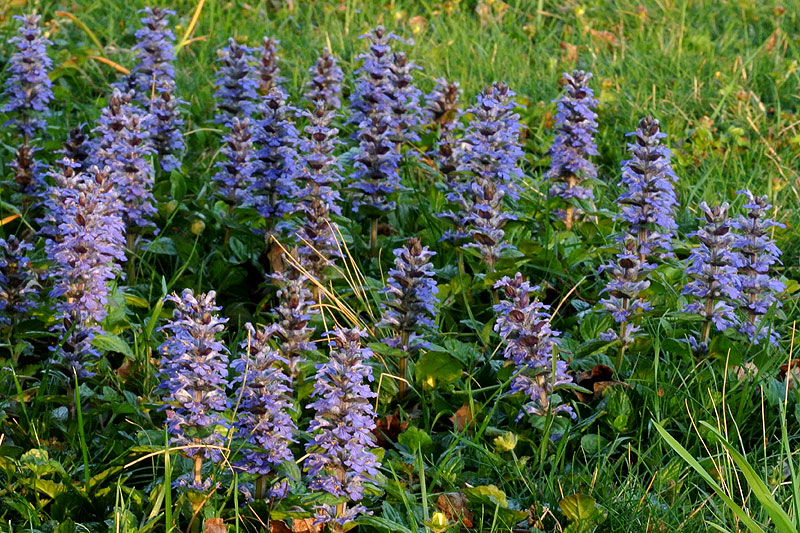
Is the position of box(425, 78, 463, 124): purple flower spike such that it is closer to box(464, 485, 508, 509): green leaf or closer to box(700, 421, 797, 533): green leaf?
box(464, 485, 508, 509): green leaf

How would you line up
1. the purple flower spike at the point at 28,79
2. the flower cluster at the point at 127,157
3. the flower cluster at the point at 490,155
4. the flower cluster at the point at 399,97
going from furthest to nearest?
the purple flower spike at the point at 28,79
the flower cluster at the point at 399,97
the flower cluster at the point at 127,157
the flower cluster at the point at 490,155

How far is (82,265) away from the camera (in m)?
3.08

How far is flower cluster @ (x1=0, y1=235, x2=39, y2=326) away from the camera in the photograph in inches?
133

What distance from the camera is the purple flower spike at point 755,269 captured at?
10.5 feet

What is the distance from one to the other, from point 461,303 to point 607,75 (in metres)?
3.04

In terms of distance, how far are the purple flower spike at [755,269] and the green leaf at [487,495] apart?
3.67 ft

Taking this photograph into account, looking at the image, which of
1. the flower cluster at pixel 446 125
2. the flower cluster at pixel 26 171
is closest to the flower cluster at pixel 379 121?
the flower cluster at pixel 446 125

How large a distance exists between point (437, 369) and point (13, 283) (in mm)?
1560

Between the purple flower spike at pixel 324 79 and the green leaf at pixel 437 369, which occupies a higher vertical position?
the purple flower spike at pixel 324 79

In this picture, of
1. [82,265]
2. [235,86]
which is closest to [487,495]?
[82,265]

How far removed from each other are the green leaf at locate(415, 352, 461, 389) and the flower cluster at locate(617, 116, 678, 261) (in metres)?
0.79

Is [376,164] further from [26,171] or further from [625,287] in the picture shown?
[26,171]

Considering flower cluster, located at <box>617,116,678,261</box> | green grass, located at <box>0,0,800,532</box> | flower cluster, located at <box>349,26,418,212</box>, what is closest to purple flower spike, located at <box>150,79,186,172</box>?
green grass, located at <box>0,0,800,532</box>

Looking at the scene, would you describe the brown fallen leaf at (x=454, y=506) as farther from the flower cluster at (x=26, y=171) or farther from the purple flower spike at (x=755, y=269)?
the flower cluster at (x=26, y=171)
